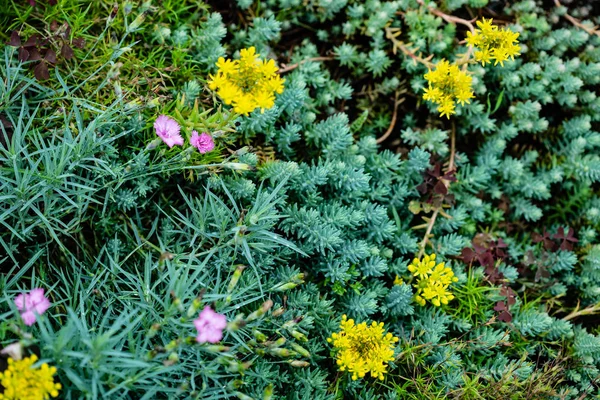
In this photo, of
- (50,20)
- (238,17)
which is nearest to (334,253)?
(238,17)

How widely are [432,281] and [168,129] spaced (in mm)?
1146

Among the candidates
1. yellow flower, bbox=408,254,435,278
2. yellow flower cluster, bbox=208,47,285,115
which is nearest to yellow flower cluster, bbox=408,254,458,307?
yellow flower, bbox=408,254,435,278

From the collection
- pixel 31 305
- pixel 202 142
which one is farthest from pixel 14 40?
pixel 31 305

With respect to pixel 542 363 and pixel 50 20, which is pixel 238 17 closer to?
pixel 50 20

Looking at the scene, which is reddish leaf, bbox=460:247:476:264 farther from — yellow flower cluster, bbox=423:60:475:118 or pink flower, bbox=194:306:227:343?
pink flower, bbox=194:306:227:343

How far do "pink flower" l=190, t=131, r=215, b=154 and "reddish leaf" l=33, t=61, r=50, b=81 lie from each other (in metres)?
0.62

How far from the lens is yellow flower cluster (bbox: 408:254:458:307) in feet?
7.30

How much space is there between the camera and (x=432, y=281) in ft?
7.37

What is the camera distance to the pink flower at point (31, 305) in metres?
1.63

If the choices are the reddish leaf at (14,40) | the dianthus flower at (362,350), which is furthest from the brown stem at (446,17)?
the reddish leaf at (14,40)

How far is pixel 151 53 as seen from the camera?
2.35 metres

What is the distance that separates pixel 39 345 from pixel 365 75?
179 cm

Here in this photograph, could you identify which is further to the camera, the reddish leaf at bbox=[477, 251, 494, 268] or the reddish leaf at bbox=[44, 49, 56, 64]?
the reddish leaf at bbox=[477, 251, 494, 268]

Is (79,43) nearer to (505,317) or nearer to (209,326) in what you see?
(209,326)
